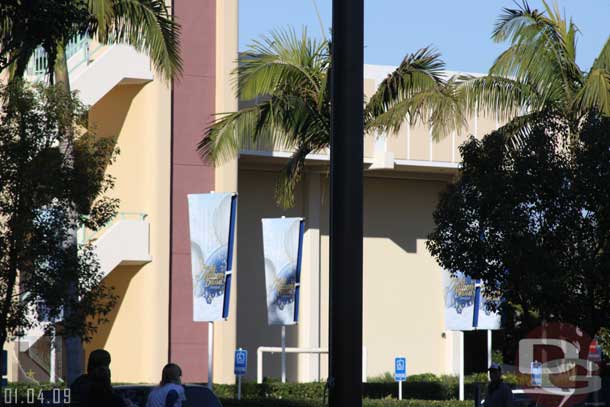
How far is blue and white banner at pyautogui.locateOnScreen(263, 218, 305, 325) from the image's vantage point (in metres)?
27.7

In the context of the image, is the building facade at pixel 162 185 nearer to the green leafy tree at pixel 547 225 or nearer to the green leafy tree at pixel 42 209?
the green leafy tree at pixel 42 209

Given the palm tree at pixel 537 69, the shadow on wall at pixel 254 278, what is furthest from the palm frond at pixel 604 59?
the shadow on wall at pixel 254 278

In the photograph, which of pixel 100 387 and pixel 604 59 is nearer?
pixel 100 387

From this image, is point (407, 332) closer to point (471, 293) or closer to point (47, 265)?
point (471, 293)

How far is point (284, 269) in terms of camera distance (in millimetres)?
27734

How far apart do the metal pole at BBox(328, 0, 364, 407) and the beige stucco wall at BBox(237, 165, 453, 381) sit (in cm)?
3266

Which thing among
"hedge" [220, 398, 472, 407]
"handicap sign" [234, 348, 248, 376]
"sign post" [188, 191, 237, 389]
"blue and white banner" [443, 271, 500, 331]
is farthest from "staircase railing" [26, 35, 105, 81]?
"blue and white banner" [443, 271, 500, 331]

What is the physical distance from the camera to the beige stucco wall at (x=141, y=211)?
30.5 metres

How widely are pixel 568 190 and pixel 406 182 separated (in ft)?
83.9

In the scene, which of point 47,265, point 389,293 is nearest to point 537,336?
point 47,265

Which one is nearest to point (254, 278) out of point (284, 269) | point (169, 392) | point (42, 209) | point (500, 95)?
point (284, 269)

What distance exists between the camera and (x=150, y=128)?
30969 millimetres

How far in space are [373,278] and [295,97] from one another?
17541mm

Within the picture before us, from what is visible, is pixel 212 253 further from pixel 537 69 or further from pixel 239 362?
pixel 537 69
